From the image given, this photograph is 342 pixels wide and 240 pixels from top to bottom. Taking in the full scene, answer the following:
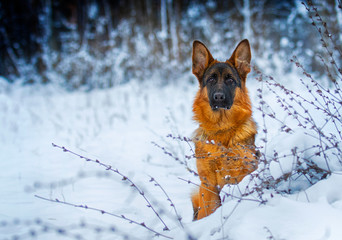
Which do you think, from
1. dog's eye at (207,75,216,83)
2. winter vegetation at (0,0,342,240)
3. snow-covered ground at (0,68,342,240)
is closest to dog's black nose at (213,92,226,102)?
dog's eye at (207,75,216,83)

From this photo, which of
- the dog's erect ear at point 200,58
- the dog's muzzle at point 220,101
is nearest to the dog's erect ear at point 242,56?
the dog's erect ear at point 200,58

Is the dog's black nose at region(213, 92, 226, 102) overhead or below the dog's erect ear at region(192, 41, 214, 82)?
below

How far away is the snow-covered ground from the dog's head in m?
0.78

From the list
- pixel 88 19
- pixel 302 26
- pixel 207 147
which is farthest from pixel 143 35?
pixel 207 147

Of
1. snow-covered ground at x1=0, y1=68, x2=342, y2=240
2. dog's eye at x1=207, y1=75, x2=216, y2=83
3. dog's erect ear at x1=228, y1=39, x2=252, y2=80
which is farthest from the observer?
dog's eye at x1=207, y1=75, x2=216, y2=83

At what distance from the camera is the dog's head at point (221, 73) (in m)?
3.43

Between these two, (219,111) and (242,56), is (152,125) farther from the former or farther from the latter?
(242,56)

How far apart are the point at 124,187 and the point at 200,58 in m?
2.23

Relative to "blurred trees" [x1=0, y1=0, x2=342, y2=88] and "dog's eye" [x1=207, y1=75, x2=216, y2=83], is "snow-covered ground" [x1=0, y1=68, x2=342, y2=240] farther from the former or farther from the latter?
"blurred trees" [x1=0, y1=0, x2=342, y2=88]

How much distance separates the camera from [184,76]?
511 inches

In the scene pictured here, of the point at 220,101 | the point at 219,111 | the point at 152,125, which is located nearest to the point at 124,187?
the point at 219,111

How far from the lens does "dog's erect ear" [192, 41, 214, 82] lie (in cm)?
373

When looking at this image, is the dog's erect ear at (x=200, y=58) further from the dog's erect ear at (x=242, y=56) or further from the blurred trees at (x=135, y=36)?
the blurred trees at (x=135, y=36)

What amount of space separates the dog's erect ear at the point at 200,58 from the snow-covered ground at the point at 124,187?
93 centimetres
